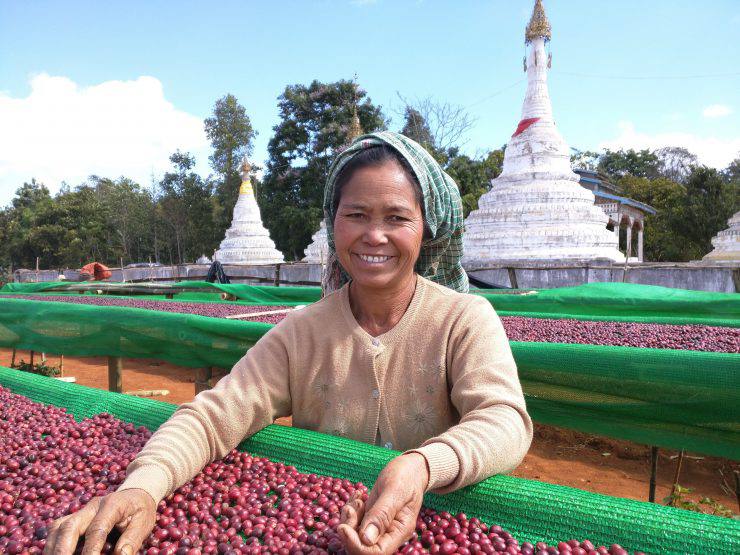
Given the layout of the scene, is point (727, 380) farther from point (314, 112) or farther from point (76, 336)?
point (314, 112)

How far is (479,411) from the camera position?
4.42 feet

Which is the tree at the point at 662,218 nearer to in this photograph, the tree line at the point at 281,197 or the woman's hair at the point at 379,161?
the tree line at the point at 281,197

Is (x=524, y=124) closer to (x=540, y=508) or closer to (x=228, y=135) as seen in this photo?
(x=540, y=508)

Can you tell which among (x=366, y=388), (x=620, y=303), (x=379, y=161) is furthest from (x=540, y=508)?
(x=620, y=303)

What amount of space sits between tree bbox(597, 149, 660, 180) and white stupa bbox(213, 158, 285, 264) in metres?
31.2

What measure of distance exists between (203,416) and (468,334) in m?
0.84

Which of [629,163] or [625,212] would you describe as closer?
[625,212]

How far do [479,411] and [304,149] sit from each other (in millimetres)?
28831

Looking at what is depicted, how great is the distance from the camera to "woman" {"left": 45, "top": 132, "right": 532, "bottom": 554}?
137cm

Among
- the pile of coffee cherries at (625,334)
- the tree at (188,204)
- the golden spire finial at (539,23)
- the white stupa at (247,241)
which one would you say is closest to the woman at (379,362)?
the pile of coffee cherries at (625,334)

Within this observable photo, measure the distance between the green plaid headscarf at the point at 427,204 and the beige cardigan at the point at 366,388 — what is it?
222 mm

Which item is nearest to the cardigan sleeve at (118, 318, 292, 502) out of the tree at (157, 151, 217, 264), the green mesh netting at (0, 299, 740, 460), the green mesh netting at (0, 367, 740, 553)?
the green mesh netting at (0, 367, 740, 553)

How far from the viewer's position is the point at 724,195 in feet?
74.8

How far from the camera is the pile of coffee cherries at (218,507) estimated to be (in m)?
1.21
